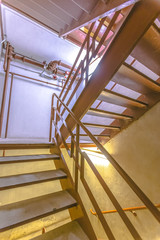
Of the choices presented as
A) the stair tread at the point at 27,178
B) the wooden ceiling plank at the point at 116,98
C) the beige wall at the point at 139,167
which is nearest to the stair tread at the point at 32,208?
the stair tread at the point at 27,178

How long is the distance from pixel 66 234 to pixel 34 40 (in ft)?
11.8

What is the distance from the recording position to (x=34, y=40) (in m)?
2.92

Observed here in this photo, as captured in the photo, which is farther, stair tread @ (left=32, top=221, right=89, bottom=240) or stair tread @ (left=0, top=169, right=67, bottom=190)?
stair tread @ (left=0, top=169, right=67, bottom=190)

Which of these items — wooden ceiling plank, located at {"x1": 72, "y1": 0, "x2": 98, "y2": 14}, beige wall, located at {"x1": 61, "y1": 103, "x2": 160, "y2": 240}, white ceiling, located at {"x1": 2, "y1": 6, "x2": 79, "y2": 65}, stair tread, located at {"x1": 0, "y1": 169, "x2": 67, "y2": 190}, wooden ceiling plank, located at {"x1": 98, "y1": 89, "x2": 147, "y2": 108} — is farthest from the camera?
white ceiling, located at {"x1": 2, "y1": 6, "x2": 79, "y2": 65}

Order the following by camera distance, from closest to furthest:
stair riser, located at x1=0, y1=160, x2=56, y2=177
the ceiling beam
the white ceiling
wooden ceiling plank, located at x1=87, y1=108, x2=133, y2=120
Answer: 1. the ceiling beam
2. wooden ceiling plank, located at x1=87, y1=108, x2=133, y2=120
3. the white ceiling
4. stair riser, located at x1=0, y1=160, x2=56, y2=177

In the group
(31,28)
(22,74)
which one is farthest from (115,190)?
(31,28)

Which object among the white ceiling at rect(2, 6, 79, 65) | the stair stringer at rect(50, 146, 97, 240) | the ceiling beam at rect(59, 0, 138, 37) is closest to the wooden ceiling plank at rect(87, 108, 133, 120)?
the stair stringer at rect(50, 146, 97, 240)

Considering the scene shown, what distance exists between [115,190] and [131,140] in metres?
1.23

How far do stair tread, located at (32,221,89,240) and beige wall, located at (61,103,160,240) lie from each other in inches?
58.2

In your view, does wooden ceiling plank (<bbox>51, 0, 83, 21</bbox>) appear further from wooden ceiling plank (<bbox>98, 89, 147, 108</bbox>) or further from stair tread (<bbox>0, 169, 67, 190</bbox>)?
stair tread (<bbox>0, 169, 67, 190</bbox>)

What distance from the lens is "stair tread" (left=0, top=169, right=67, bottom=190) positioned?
1.34 meters

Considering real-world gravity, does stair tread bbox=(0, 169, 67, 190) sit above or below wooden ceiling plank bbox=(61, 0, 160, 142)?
below

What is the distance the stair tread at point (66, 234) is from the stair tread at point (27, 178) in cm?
51

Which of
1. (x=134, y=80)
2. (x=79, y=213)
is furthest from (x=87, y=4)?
(x=79, y=213)
